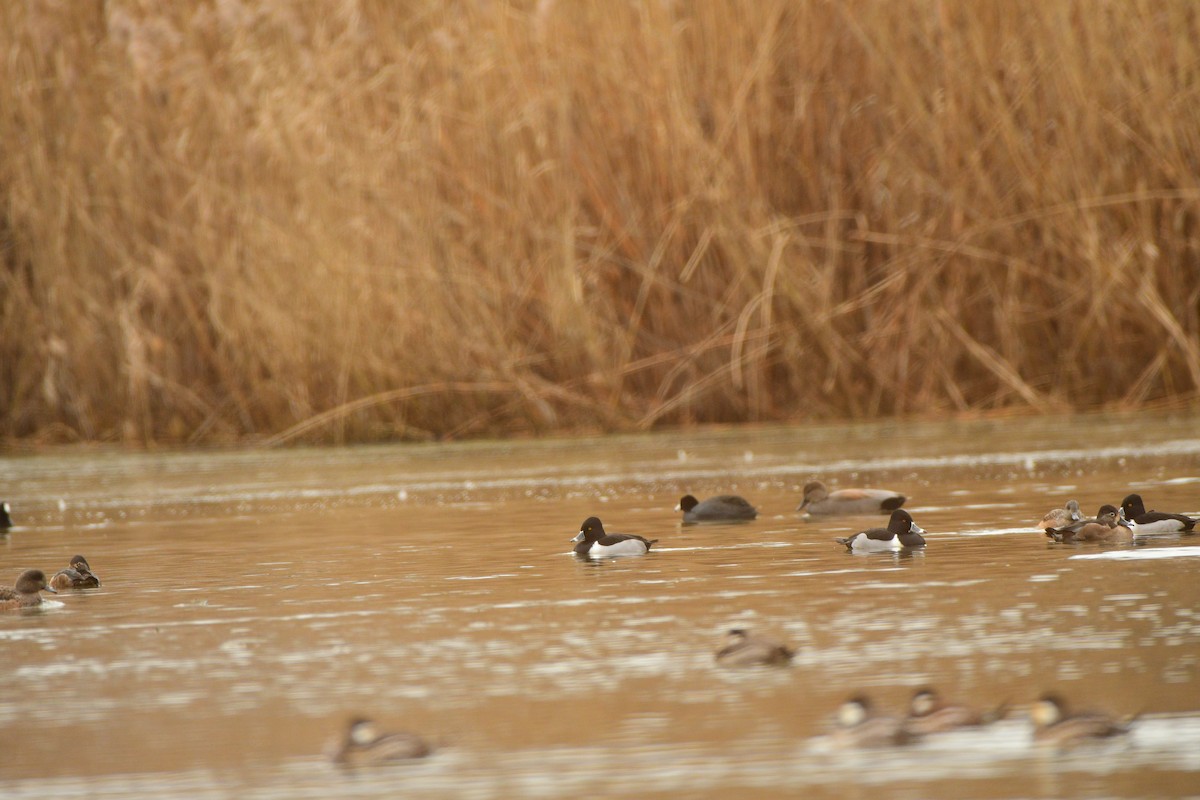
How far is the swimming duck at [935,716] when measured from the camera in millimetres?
5484

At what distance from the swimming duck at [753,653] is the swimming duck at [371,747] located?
1291 millimetres

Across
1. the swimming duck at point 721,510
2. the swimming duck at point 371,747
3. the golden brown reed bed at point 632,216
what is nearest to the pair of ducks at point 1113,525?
the swimming duck at point 721,510

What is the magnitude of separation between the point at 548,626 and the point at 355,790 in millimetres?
2457

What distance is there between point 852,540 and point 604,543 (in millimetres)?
1123

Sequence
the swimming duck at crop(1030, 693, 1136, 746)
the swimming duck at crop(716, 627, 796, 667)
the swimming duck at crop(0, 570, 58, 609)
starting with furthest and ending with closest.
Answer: the swimming duck at crop(0, 570, 58, 609)
the swimming duck at crop(716, 627, 796, 667)
the swimming duck at crop(1030, 693, 1136, 746)

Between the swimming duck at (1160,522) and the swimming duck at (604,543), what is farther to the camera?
the swimming duck at (604,543)

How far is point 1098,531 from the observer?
9.48m

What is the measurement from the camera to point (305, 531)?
39.6 feet

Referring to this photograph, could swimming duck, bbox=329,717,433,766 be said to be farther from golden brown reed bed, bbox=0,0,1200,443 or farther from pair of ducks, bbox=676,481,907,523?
golden brown reed bed, bbox=0,0,1200,443

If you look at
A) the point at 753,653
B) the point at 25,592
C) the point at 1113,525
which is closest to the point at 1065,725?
the point at 753,653

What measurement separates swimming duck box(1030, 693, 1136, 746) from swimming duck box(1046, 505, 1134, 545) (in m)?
4.18

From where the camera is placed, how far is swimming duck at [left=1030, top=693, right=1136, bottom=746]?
5293 mm

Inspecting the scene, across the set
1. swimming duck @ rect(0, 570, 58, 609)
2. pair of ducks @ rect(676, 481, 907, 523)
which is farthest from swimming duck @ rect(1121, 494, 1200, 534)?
swimming duck @ rect(0, 570, 58, 609)

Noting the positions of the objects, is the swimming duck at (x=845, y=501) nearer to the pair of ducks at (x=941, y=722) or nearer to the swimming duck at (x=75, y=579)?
the swimming duck at (x=75, y=579)
